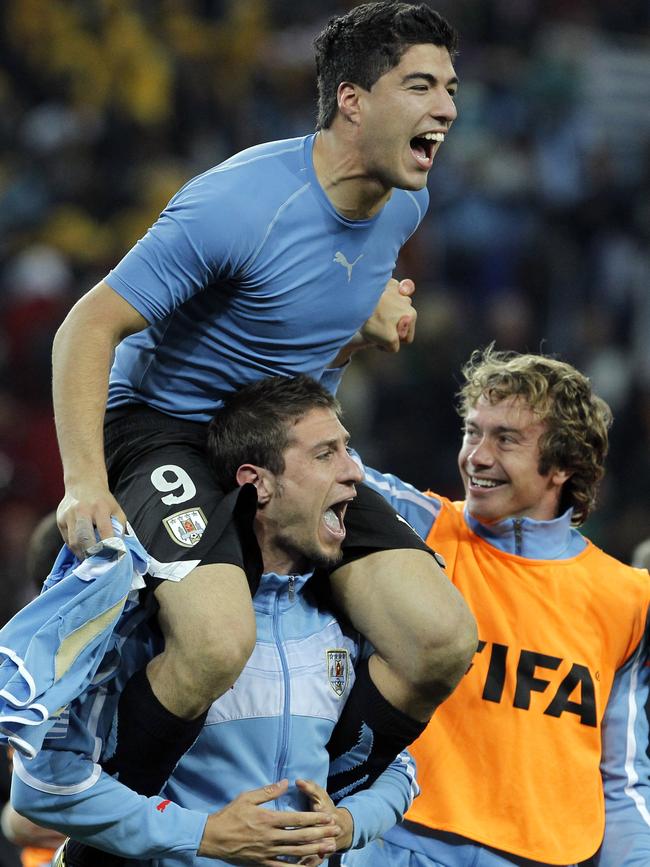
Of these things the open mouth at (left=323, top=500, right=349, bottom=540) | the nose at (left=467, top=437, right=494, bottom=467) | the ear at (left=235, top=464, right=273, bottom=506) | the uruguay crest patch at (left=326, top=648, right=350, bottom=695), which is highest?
the ear at (left=235, top=464, right=273, bottom=506)

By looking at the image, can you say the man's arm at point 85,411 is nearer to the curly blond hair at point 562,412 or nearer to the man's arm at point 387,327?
the man's arm at point 387,327

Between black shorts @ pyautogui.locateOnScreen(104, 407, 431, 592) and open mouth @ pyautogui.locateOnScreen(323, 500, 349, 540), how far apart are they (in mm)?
56


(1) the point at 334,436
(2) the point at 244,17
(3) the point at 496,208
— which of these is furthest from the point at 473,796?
(2) the point at 244,17

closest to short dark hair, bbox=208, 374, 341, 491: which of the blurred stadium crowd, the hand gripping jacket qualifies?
the hand gripping jacket

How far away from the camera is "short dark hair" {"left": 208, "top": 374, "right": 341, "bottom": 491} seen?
9.43ft

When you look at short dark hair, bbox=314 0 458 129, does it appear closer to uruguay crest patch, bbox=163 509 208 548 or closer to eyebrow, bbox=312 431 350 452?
eyebrow, bbox=312 431 350 452

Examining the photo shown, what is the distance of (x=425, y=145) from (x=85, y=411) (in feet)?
3.06

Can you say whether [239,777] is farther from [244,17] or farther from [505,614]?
[244,17]

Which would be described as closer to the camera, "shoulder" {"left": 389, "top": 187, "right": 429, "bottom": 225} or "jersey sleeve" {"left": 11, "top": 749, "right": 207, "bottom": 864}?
"jersey sleeve" {"left": 11, "top": 749, "right": 207, "bottom": 864}

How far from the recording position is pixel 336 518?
9.39 ft

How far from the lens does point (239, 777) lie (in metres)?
2.73

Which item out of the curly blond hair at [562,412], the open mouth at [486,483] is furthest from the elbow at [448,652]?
the curly blond hair at [562,412]

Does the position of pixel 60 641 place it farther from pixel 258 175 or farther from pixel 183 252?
pixel 258 175

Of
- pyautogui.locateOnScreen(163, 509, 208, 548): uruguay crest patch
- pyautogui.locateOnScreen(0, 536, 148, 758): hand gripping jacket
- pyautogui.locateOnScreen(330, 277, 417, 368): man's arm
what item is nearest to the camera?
pyautogui.locateOnScreen(0, 536, 148, 758): hand gripping jacket
